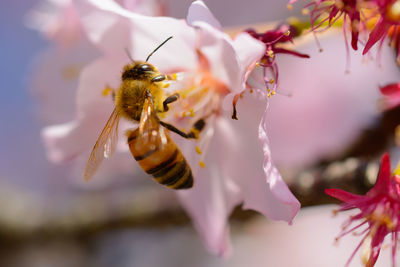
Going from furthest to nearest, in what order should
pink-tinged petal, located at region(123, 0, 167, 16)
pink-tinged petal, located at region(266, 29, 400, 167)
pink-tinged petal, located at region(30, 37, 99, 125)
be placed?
pink-tinged petal, located at region(266, 29, 400, 167)
pink-tinged petal, located at region(30, 37, 99, 125)
pink-tinged petal, located at region(123, 0, 167, 16)

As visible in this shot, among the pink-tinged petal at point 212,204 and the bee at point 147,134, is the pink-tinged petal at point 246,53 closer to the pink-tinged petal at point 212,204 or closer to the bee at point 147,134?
the bee at point 147,134

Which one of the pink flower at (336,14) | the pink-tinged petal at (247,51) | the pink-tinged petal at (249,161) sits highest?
the pink flower at (336,14)

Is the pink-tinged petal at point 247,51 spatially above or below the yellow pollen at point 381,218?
above

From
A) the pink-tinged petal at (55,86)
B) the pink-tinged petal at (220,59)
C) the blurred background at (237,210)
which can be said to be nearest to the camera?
the pink-tinged petal at (220,59)

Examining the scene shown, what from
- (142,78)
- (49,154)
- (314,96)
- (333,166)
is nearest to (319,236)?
(314,96)

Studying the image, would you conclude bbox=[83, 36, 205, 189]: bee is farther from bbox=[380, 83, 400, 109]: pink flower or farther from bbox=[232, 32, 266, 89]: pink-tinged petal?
bbox=[380, 83, 400, 109]: pink flower

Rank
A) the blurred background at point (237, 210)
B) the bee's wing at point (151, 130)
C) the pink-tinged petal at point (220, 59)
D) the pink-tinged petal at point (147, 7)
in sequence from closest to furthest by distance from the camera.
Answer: the bee's wing at point (151, 130), the pink-tinged petal at point (220, 59), the pink-tinged petal at point (147, 7), the blurred background at point (237, 210)

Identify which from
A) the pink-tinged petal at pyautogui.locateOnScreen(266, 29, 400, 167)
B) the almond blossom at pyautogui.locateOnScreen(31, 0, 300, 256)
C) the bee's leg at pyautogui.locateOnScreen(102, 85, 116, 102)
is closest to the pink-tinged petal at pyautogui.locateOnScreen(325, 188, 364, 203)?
the almond blossom at pyautogui.locateOnScreen(31, 0, 300, 256)

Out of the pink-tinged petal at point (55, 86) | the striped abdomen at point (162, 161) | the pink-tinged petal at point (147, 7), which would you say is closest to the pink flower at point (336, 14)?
the striped abdomen at point (162, 161)
